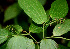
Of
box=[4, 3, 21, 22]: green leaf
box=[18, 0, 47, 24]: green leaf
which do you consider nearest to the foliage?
box=[18, 0, 47, 24]: green leaf

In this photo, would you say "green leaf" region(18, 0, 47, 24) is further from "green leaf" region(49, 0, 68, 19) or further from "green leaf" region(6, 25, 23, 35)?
"green leaf" region(6, 25, 23, 35)

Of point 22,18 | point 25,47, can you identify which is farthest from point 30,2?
point 22,18

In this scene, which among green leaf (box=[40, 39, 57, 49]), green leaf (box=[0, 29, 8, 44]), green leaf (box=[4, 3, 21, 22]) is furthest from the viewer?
green leaf (box=[4, 3, 21, 22])

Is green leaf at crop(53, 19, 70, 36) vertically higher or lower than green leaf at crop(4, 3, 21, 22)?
lower

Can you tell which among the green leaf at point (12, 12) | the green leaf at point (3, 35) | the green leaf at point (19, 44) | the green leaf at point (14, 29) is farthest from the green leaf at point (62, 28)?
the green leaf at point (12, 12)

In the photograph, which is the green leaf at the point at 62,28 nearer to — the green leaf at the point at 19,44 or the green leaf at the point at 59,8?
the green leaf at the point at 59,8

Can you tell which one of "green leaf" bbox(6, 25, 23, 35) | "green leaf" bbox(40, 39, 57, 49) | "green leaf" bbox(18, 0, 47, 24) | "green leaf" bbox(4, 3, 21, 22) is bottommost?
"green leaf" bbox(40, 39, 57, 49)

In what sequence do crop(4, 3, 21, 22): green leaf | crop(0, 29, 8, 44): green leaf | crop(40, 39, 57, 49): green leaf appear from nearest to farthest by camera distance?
crop(40, 39, 57, 49): green leaf → crop(0, 29, 8, 44): green leaf → crop(4, 3, 21, 22): green leaf

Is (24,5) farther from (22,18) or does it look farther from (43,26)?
(22,18)

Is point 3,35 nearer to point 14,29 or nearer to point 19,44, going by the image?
point 14,29
